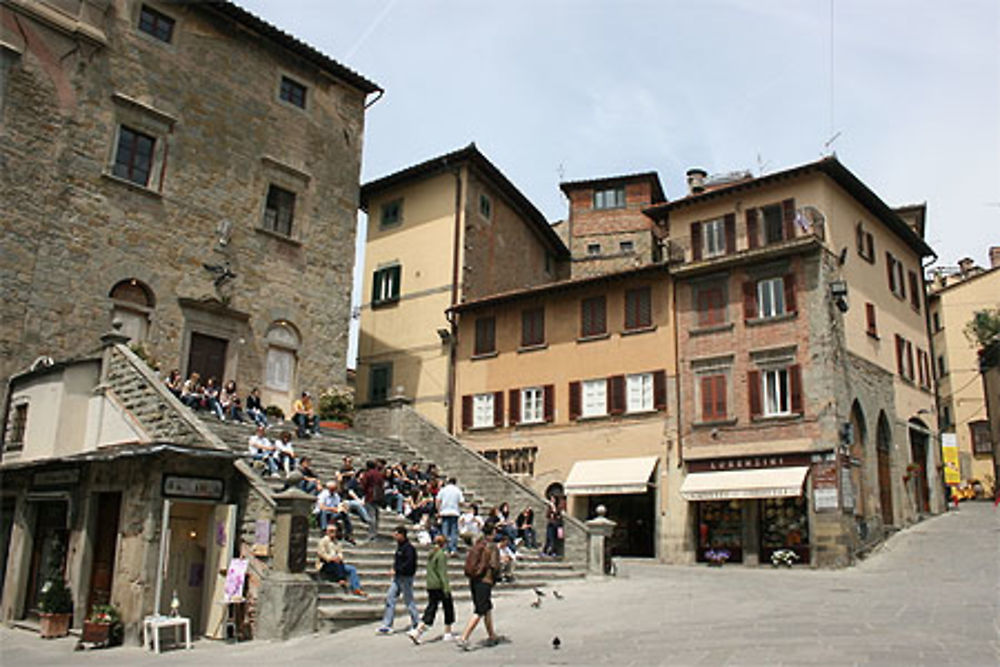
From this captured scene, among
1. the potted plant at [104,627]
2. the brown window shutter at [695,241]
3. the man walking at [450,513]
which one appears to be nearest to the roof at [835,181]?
the brown window shutter at [695,241]

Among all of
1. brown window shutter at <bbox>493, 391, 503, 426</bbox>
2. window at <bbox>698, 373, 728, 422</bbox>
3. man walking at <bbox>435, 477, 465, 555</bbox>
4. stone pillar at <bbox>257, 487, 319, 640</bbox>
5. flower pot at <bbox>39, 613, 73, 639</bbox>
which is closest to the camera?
stone pillar at <bbox>257, 487, 319, 640</bbox>

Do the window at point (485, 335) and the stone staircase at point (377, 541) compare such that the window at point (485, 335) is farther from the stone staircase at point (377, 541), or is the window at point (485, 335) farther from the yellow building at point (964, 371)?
the yellow building at point (964, 371)

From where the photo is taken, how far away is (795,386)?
23.2m

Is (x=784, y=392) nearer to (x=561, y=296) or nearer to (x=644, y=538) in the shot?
(x=644, y=538)

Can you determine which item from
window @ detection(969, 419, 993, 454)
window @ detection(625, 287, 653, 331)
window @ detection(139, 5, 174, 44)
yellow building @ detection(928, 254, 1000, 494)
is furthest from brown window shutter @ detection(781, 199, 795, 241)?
window @ detection(969, 419, 993, 454)

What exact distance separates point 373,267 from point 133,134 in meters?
12.6

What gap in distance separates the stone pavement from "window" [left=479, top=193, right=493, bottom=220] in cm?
1807

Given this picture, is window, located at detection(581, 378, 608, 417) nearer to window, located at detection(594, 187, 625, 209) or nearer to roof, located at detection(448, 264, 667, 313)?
roof, located at detection(448, 264, 667, 313)

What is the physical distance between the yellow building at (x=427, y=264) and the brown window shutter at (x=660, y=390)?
8155 millimetres

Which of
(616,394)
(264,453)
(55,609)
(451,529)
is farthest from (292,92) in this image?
(55,609)

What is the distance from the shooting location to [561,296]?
2873 cm

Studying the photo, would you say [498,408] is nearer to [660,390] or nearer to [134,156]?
[660,390]

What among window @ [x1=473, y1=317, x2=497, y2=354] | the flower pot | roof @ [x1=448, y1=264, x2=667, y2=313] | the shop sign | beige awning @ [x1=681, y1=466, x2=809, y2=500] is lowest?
the flower pot

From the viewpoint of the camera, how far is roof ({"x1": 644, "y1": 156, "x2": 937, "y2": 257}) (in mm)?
24484
